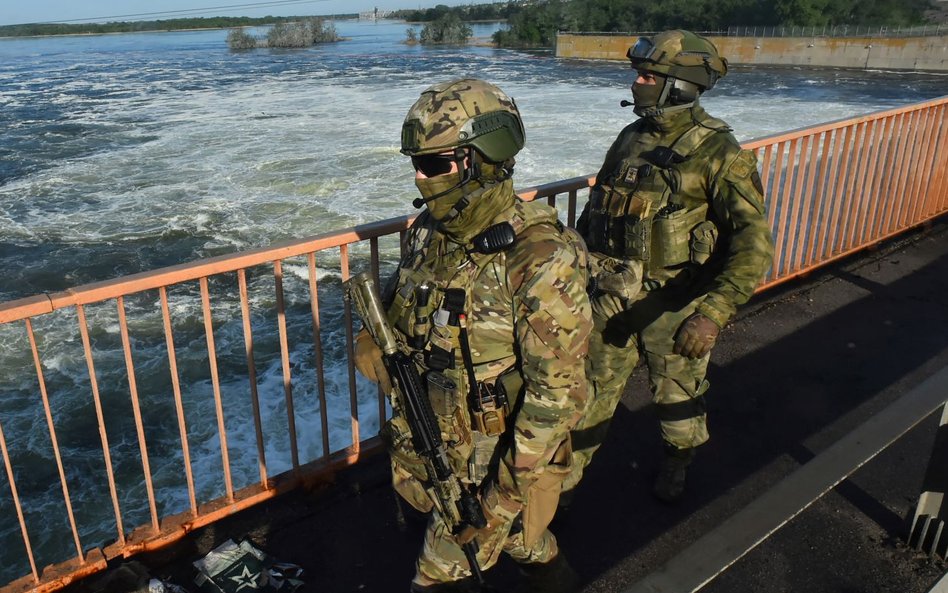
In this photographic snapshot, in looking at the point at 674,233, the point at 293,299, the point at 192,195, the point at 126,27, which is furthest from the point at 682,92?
the point at 126,27

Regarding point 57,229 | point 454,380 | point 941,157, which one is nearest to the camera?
point 454,380

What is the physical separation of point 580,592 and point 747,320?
2.70m

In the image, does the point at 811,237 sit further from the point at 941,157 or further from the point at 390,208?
the point at 390,208

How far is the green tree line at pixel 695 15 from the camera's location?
176 feet

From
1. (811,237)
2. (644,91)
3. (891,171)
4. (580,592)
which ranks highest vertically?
(644,91)

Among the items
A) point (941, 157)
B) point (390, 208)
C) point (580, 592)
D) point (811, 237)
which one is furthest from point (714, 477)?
point (390, 208)

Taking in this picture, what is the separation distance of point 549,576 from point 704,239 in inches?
51.7

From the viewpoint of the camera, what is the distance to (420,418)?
199 cm

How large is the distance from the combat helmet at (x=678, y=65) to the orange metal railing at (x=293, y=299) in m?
0.87

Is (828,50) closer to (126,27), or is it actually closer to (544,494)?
(544,494)

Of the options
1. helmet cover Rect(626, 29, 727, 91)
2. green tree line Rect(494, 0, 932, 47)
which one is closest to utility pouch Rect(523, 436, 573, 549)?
helmet cover Rect(626, 29, 727, 91)

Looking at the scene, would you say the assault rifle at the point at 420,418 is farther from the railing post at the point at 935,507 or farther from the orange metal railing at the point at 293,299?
the railing post at the point at 935,507

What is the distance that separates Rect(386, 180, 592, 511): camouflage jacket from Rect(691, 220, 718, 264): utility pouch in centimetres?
93

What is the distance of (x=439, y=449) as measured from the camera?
201 centimetres
